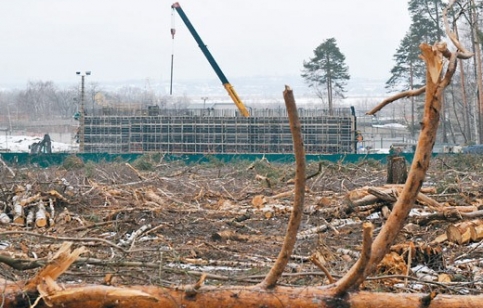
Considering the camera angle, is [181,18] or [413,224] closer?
[413,224]

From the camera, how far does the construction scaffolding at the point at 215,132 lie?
124ft

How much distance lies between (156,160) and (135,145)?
16.3 meters

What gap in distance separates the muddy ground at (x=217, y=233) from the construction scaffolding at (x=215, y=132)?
68.7ft

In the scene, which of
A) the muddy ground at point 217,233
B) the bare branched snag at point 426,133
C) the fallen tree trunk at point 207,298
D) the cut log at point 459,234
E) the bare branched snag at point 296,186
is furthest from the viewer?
the cut log at point 459,234

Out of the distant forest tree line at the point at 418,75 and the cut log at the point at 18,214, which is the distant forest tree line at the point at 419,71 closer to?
the distant forest tree line at the point at 418,75

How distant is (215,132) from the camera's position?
39.0 meters

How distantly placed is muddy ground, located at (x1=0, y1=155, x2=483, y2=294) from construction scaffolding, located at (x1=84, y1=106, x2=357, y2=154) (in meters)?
20.9

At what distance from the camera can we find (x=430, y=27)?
45.9 metres

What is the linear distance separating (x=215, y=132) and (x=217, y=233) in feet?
96.8

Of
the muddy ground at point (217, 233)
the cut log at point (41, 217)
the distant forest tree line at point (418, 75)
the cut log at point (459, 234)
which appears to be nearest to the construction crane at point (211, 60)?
the distant forest tree line at point (418, 75)

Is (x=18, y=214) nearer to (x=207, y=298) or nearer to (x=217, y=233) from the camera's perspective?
(x=217, y=233)

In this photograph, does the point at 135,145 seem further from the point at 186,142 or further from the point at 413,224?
the point at 413,224

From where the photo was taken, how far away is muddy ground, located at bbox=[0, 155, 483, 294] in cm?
566

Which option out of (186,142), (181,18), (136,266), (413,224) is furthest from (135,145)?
(136,266)
